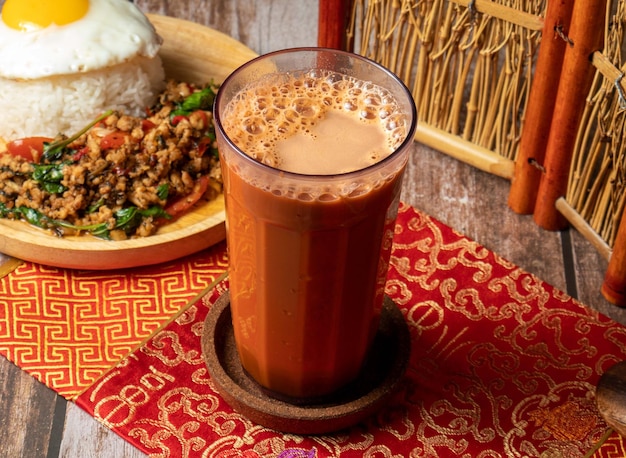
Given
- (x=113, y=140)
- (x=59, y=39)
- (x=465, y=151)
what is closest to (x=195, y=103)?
(x=113, y=140)

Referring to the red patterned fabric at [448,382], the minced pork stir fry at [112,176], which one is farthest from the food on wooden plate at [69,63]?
the red patterned fabric at [448,382]

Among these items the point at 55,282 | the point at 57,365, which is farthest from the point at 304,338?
the point at 55,282

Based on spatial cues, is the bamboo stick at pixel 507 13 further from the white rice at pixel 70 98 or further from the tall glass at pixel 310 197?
the white rice at pixel 70 98

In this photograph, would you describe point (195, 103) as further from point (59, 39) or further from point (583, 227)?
point (583, 227)

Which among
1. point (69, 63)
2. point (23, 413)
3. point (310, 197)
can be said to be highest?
point (310, 197)

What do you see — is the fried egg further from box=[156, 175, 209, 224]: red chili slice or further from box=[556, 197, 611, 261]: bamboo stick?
box=[556, 197, 611, 261]: bamboo stick

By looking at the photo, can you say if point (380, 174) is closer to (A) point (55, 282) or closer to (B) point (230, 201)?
(B) point (230, 201)

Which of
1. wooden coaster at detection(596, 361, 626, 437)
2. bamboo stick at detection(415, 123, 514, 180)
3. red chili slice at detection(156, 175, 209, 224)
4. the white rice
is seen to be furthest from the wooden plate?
wooden coaster at detection(596, 361, 626, 437)
